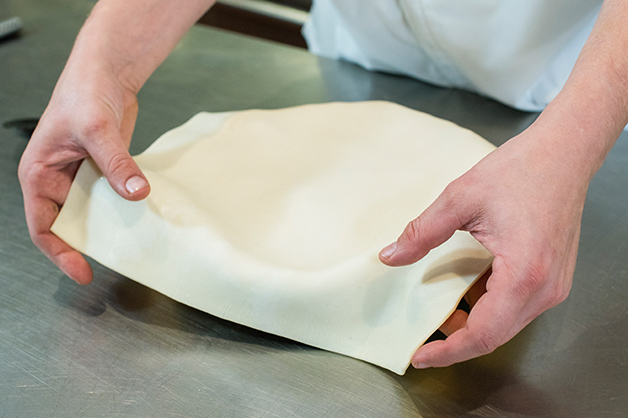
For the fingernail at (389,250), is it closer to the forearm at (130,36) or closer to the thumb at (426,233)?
the thumb at (426,233)

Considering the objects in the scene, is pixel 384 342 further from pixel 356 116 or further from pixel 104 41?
pixel 104 41

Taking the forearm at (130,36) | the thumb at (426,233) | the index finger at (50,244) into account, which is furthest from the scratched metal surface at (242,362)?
the forearm at (130,36)

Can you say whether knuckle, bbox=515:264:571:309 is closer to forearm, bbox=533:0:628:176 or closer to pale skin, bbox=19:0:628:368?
pale skin, bbox=19:0:628:368

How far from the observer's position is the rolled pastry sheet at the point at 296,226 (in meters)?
0.55

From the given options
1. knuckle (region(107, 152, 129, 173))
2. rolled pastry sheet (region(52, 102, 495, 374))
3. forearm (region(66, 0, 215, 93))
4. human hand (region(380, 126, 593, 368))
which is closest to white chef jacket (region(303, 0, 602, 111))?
rolled pastry sheet (region(52, 102, 495, 374))

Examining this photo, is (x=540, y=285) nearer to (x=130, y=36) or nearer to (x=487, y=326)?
(x=487, y=326)

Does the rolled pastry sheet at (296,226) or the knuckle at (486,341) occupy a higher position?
the knuckle at (486,341)

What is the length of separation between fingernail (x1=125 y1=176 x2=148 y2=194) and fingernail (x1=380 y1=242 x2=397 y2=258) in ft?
0.90

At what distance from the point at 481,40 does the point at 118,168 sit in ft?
2.26

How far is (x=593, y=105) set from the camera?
513mm

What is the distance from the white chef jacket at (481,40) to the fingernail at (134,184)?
2.04ft

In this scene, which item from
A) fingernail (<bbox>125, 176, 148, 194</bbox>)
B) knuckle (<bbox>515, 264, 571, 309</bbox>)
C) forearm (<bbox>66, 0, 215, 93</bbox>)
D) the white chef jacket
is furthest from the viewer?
the white chef jacket

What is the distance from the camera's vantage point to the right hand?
2.03ft

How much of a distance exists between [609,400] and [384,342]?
231 millimetres
